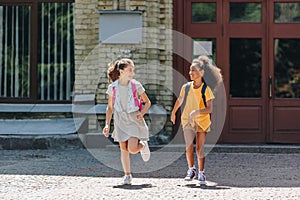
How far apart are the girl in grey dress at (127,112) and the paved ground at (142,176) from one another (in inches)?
19.7

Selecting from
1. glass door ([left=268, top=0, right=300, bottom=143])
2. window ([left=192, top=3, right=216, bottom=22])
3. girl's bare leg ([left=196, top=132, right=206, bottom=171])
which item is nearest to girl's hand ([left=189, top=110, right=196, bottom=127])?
girl's bare leg ([left=196, top=132, right=206, bottom=171])

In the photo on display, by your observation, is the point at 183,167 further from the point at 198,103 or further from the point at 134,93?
the point at 134,93

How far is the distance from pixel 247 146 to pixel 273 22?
8.90 ft

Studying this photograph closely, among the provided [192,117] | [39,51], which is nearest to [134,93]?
[192,117]

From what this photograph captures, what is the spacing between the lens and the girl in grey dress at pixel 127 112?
28.3 feet

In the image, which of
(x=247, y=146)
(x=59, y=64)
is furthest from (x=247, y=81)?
(x=59, y=64)

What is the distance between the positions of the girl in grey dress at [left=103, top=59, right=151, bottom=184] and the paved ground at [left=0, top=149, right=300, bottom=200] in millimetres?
501

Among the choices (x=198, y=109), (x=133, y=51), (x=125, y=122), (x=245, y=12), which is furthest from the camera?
(x=245, y=12)

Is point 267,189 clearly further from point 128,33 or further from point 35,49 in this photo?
point 35,49

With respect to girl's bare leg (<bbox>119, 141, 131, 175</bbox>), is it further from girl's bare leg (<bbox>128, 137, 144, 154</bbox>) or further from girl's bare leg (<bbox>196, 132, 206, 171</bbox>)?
girl's bare leg (<bbox>196, 132, 206, 171</bbox>)

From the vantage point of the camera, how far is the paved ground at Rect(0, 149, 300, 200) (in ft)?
26.0

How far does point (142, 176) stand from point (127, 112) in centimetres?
132

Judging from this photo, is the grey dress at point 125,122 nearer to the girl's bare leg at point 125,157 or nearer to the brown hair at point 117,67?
the girl's bare leg at point 125,157

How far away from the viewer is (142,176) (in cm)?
955
